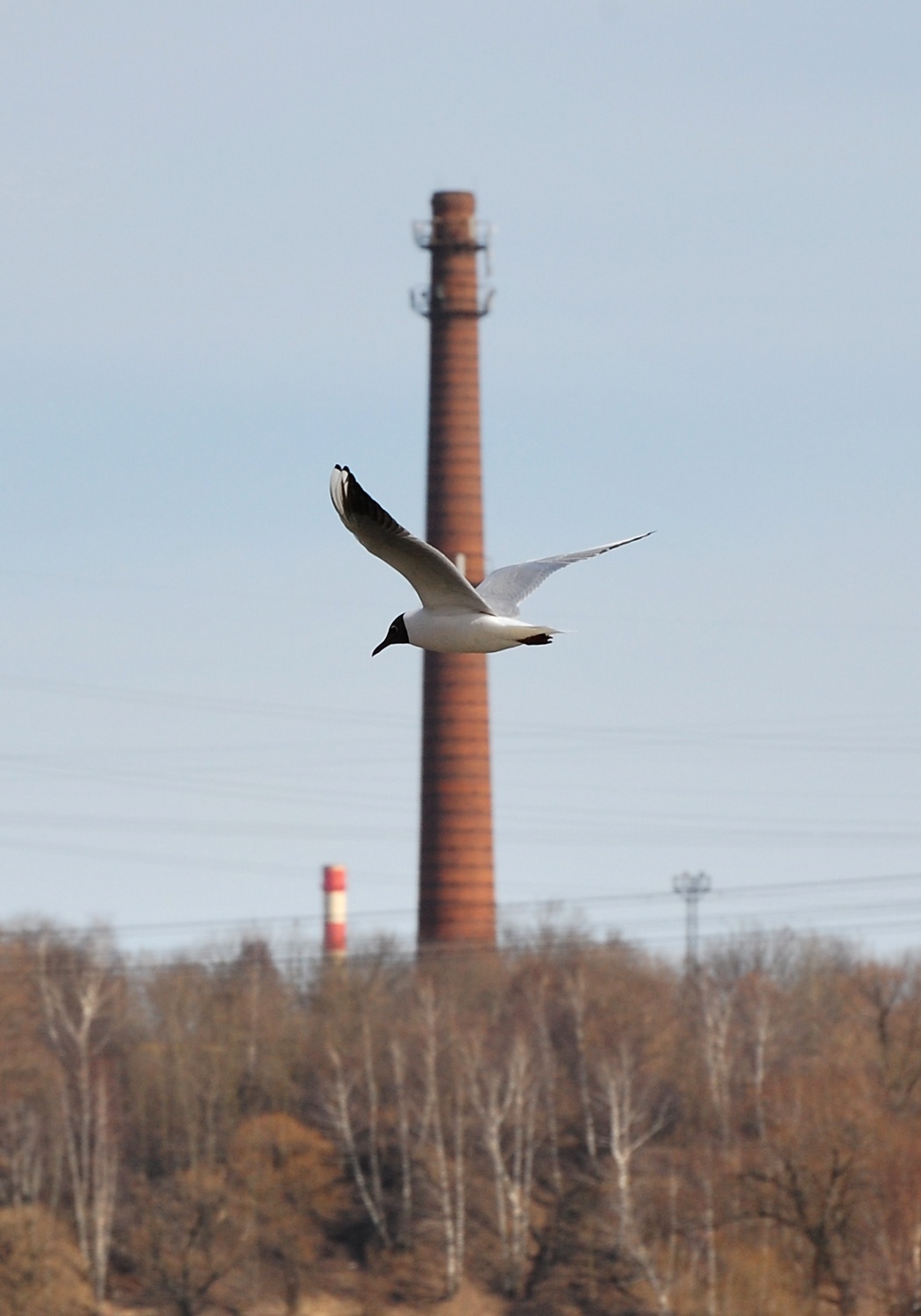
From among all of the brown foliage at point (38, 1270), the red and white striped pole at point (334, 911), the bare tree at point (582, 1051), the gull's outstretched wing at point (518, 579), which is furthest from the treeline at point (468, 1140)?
the gull's outstretched wing at point (518, 579)

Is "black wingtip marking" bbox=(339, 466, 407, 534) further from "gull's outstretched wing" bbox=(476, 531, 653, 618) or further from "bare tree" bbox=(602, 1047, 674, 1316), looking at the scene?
"bare tree" bbox=(602, 1047, 674, 1316)

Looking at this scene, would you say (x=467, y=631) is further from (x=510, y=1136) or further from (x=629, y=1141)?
(x=510, y=1136)

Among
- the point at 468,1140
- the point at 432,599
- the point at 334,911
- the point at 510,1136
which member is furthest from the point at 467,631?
the point at 334,911

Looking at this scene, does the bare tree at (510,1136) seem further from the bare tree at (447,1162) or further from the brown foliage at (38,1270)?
the brown foliage at (38,1270)

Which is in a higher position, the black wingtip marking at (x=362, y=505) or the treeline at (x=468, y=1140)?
the black wingtip marking at (x=362, y=505)

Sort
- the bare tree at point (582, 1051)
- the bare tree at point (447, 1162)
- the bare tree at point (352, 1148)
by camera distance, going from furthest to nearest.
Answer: the bare tree at point (582, 1051) < the bare tree at point (352, 1148) < the bare tree at point (447, 1162)

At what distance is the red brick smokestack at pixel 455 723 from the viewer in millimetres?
74375

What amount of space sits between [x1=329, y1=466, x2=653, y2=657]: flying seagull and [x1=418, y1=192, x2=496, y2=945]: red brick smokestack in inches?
1983

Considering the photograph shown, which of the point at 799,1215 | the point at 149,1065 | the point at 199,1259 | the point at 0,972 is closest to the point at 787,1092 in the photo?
the point at 799,1215

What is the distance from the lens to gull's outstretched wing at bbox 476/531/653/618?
73.9 ft

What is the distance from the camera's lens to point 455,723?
74.5 m

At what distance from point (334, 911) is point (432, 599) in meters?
83.5

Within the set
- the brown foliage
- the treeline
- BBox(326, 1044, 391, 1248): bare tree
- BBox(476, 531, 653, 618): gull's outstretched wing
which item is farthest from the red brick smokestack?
BBox(476, 531, 653, 618): gull's outstretched wing

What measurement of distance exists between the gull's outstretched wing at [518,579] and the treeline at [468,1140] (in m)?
30.5
